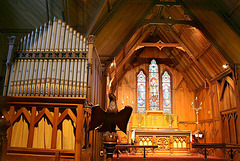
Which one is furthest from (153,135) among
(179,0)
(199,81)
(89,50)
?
(89,50)

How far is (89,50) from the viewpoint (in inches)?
195

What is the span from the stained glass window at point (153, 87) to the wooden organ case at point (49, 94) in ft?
32.2

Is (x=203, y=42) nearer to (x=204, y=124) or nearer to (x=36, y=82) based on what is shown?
(x=204, y=124)

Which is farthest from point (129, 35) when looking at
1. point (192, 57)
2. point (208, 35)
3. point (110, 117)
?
point (110, 117)

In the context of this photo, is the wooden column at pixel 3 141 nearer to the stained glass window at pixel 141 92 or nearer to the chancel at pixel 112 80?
the chancel at pixel 112 80

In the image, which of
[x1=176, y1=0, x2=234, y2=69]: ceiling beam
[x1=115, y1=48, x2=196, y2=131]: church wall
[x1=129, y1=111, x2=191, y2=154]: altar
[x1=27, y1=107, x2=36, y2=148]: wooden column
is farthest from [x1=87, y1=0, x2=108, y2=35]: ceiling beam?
[x1=115, y1=48, x2=196, y2=131]: church wall

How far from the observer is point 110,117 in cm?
269

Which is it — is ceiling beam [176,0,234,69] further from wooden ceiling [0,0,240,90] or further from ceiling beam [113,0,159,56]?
ceiling beam [113,0,159,56]

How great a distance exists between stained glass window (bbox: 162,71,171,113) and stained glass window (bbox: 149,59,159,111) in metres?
0.44

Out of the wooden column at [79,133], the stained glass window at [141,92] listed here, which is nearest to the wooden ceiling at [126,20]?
the wooden column at [79,133]

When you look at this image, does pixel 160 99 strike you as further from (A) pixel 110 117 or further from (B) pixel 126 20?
(A) pixel 110 117

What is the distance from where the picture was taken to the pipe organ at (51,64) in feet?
15.5

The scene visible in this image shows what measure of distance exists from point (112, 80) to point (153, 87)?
5.94 metres

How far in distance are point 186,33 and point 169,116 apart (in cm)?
474
